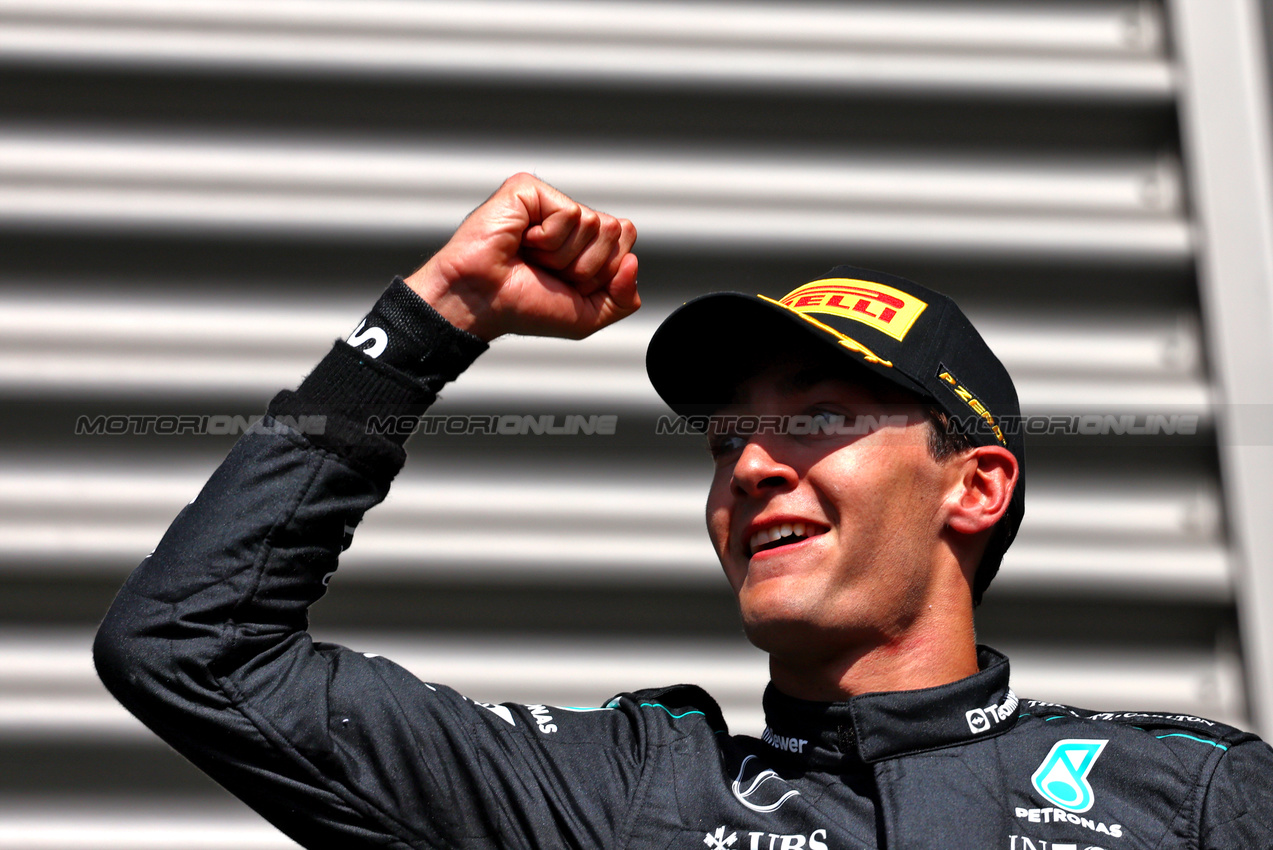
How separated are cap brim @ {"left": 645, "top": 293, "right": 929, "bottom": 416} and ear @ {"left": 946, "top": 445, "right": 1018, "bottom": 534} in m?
0.16

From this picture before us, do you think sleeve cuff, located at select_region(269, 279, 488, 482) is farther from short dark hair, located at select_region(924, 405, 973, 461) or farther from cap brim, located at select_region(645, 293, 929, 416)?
short dark hair, located at select_region(924, 405, 973, 461)

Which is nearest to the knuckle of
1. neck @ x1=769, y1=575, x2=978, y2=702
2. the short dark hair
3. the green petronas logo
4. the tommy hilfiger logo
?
the short dark hair

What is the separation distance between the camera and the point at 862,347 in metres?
1.50

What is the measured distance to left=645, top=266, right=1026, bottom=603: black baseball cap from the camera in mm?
1518

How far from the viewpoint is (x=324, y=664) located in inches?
53.9

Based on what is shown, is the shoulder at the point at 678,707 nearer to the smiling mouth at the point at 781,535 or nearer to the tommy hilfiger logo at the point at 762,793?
the tommy hilfiger logo at the point at 762,793

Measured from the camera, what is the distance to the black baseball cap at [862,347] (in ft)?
4.98

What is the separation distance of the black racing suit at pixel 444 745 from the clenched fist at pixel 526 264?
0.20 feet

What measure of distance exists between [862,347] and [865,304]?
12 cm

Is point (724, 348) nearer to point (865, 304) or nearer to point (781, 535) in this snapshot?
point (865, 304)

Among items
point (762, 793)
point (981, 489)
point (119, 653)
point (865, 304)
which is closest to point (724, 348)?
point (865, 304)

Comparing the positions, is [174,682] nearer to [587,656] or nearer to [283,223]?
[587,656]

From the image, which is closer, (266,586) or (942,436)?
(266,586)

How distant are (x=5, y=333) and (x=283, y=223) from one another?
56 centimetres
